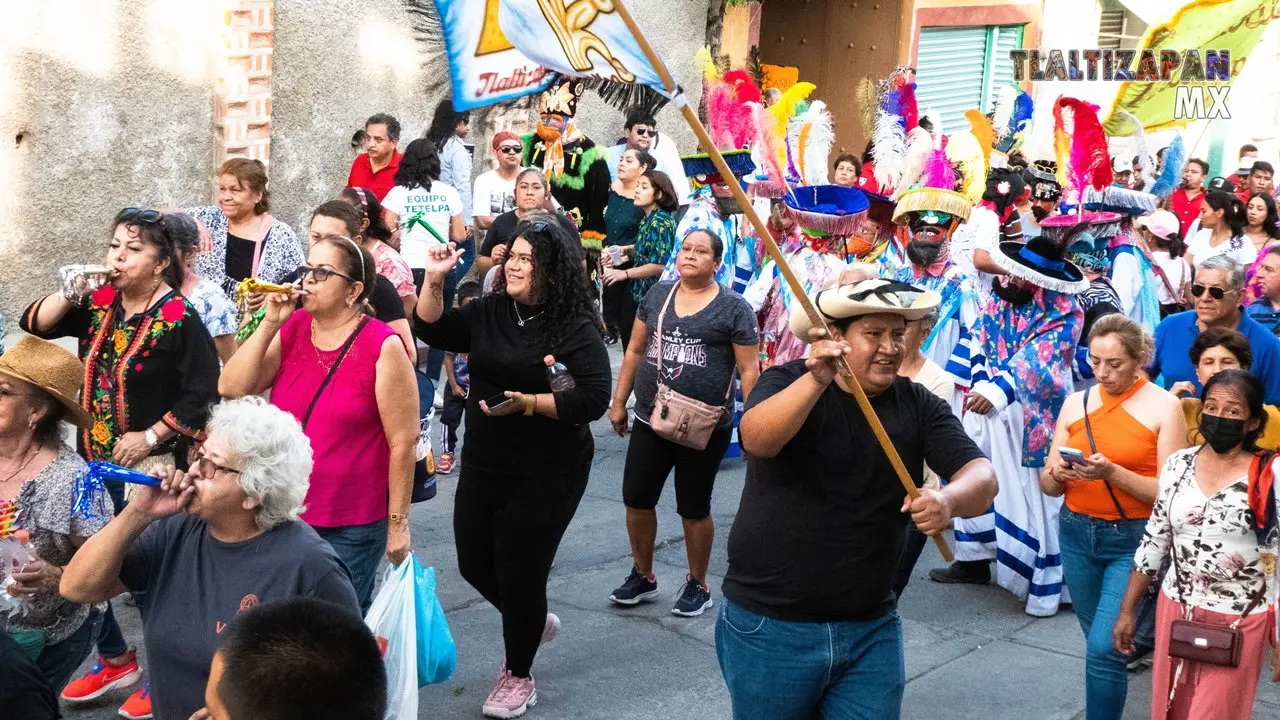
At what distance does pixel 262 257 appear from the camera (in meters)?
7.20

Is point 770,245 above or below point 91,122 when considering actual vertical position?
below

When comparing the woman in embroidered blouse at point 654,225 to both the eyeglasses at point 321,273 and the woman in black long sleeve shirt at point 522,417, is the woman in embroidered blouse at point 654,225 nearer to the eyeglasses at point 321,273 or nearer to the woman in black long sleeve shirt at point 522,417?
the woman in black long sleeve shirt at point 522,417

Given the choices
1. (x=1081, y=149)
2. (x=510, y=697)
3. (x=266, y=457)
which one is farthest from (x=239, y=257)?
(x=1081, y=149)

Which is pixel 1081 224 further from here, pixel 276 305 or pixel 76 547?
pixel 76 547

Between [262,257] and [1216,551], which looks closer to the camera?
[1216,551]

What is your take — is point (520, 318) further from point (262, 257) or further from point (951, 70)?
point (951, 70)

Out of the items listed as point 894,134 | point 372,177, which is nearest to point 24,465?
point 372,177

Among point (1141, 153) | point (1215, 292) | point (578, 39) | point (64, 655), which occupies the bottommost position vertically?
point (64, 655)

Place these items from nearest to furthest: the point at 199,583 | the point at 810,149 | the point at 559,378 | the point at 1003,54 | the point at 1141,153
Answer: the point at 199,583 → the point at 559,378 → the point at 810,149 → the point at 1141,153 → the point at 1003,54

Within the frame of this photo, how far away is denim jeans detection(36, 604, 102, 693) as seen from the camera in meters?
4.32

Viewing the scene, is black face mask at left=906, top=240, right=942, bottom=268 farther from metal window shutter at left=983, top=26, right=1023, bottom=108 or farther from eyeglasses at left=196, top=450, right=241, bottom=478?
metal window shutter at left=983, top=26, right=1023, bottom=108

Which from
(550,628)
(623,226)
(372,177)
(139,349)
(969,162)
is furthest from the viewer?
(623,226)

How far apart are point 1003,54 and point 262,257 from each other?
59.8ft

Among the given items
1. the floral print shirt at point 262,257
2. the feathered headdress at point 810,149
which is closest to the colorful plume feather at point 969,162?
the feathered headdress at point 810,149
